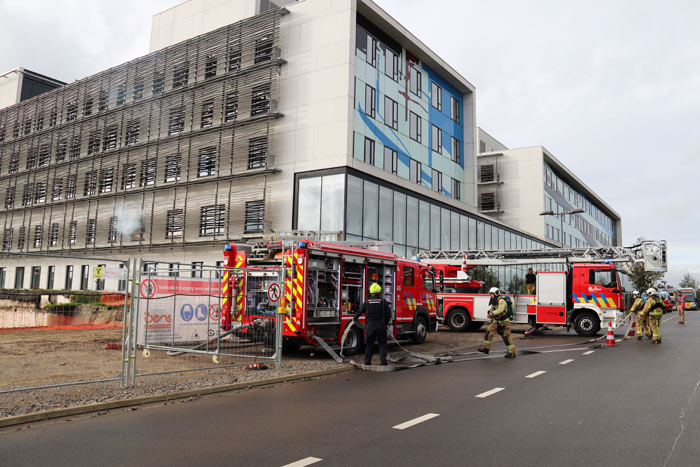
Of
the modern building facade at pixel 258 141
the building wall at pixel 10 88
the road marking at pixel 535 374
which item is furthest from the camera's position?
the building wall at pixel 10 88

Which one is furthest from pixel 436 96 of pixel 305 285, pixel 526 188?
pixel 305 285

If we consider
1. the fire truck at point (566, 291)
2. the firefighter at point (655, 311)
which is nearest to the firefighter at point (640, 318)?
the firefighter at point (655, 311)

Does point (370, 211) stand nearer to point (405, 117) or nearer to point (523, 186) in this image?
point (405, 117)

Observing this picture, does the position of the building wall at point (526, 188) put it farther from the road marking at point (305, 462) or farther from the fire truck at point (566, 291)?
the road marking at point (305, 462)

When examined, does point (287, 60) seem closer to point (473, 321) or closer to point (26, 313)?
point (473, 321)

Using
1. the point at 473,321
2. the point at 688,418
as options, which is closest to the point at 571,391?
the point at 688,418

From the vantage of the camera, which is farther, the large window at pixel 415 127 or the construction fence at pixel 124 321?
the large window at pixel 415 127

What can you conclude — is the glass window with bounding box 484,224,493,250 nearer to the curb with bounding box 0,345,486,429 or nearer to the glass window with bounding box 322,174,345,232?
the glass window with bounding box 322,174,345,232

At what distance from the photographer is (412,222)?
32.9 m

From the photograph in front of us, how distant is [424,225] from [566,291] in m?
13.3

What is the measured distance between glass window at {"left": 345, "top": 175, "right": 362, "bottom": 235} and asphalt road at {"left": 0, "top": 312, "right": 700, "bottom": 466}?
17856 millimetres

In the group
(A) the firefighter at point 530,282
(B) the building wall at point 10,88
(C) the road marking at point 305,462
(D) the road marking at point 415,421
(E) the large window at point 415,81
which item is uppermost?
(B) the building wall at point 10,88

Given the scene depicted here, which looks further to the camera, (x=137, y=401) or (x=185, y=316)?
(x=185, y=316)

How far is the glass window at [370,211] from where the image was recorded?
28938mm
